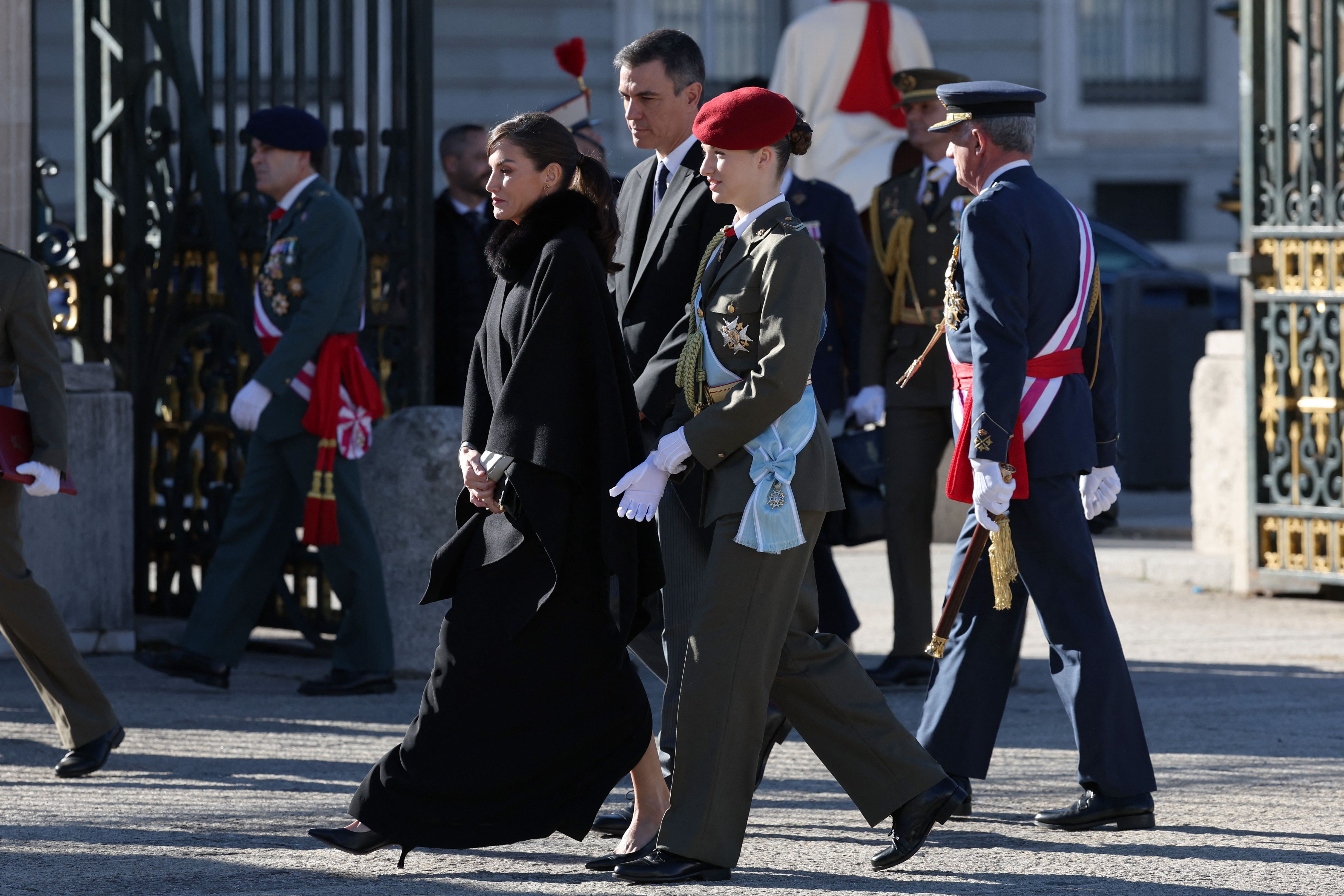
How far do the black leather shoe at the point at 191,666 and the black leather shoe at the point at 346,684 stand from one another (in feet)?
0.91

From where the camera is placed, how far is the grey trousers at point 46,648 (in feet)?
18.9

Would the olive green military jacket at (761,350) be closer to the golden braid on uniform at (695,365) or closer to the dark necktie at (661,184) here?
the golden braid on uniform at (695,365)

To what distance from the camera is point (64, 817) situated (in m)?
5.32

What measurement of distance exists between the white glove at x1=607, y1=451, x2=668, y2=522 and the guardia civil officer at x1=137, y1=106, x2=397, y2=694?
2729 mm

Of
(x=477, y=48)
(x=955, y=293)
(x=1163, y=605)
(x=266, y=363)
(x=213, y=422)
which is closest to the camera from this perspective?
(x=955, y=293)

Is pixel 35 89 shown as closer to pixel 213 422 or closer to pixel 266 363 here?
pixel 213 422

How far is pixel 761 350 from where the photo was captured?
15.1 ft

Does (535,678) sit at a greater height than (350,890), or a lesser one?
greater

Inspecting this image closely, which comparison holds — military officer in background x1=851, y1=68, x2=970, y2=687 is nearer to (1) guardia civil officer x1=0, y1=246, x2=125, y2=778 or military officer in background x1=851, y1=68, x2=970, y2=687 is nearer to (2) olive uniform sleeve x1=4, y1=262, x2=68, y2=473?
(1) guardia civil officer x1=0, y1=246, x2=125, y2=778

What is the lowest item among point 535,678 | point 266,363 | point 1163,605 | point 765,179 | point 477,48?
point 1163,605

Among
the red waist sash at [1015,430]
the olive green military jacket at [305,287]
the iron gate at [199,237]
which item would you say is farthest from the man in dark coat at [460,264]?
the red waist sash at [1015,430]

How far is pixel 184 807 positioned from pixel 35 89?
3.69 meters

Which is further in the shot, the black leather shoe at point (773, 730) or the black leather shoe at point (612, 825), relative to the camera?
the black leather shoe at point (773, 730)

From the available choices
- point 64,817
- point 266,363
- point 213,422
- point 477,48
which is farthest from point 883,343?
point 477,48
